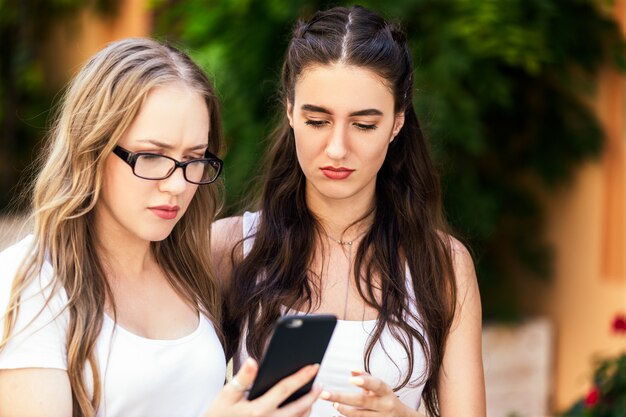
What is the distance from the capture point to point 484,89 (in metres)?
5.28

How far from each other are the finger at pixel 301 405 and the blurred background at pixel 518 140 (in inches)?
100

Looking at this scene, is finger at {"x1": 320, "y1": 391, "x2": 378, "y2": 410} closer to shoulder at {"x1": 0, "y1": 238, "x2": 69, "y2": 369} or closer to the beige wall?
shoulder at {"x1": 0, "y1": 238, "x2": 69, "y2": 369}

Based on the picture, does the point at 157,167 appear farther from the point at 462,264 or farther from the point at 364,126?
the point at 462,264

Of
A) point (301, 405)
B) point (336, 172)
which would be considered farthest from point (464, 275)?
point (301, 405)

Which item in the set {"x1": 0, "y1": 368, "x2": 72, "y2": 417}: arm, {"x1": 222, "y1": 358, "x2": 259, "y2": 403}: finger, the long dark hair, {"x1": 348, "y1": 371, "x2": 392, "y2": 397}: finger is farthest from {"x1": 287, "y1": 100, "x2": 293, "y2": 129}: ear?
{"x1": 0, "y1": 368, "x2": 72, "y2": 417}: arm

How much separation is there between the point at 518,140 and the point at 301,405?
13.3 ft

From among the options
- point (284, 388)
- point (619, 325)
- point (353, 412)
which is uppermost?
point (284, 388)

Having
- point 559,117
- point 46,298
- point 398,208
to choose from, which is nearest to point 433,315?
point 398,208

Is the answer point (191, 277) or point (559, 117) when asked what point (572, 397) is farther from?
point (191, 277)

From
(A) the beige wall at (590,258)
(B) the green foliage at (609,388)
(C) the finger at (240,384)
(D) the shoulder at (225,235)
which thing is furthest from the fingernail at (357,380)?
(A) the beige wall at (590,258)

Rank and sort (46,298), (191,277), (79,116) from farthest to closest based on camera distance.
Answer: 1. (191,277)
2. (79,116)
3. (46,298)

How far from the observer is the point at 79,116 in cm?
237

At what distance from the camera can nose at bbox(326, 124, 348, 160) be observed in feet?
8.82

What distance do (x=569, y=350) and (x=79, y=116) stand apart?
14.2 ft
